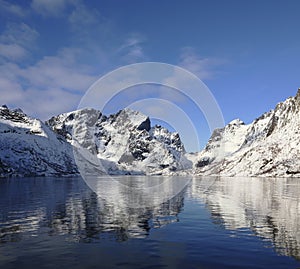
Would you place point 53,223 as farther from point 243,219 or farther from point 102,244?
point 243,219

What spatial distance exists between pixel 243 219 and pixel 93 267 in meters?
28.5

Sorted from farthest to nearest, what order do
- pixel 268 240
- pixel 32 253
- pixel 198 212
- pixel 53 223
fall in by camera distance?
pixel 198 212 → pixel 53 223 → pixel 268 240 → pixel 32 253

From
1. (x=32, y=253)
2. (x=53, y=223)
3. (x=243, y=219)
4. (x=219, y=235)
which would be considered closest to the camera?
(x=32, y=253)

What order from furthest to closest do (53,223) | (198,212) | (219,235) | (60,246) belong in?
(198,212)
(53,223)
(219,235)
(60,246)

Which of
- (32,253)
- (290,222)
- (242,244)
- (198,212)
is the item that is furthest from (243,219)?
(32,253)

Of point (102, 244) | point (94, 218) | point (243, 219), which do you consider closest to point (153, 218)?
point (94, 218)

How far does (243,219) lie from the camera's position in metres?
45.1

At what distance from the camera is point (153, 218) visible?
46.1 metres

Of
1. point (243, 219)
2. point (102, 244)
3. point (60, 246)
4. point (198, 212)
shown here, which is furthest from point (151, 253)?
point (198, 212)

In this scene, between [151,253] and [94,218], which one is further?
[94,218]

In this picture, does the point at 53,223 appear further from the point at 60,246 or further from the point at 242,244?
the point at 242,244

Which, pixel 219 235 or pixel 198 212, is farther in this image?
pixel 198 212

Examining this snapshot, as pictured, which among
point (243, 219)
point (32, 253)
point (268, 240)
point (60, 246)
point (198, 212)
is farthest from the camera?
point (198, 212)

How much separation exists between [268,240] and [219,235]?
5.33 meters
